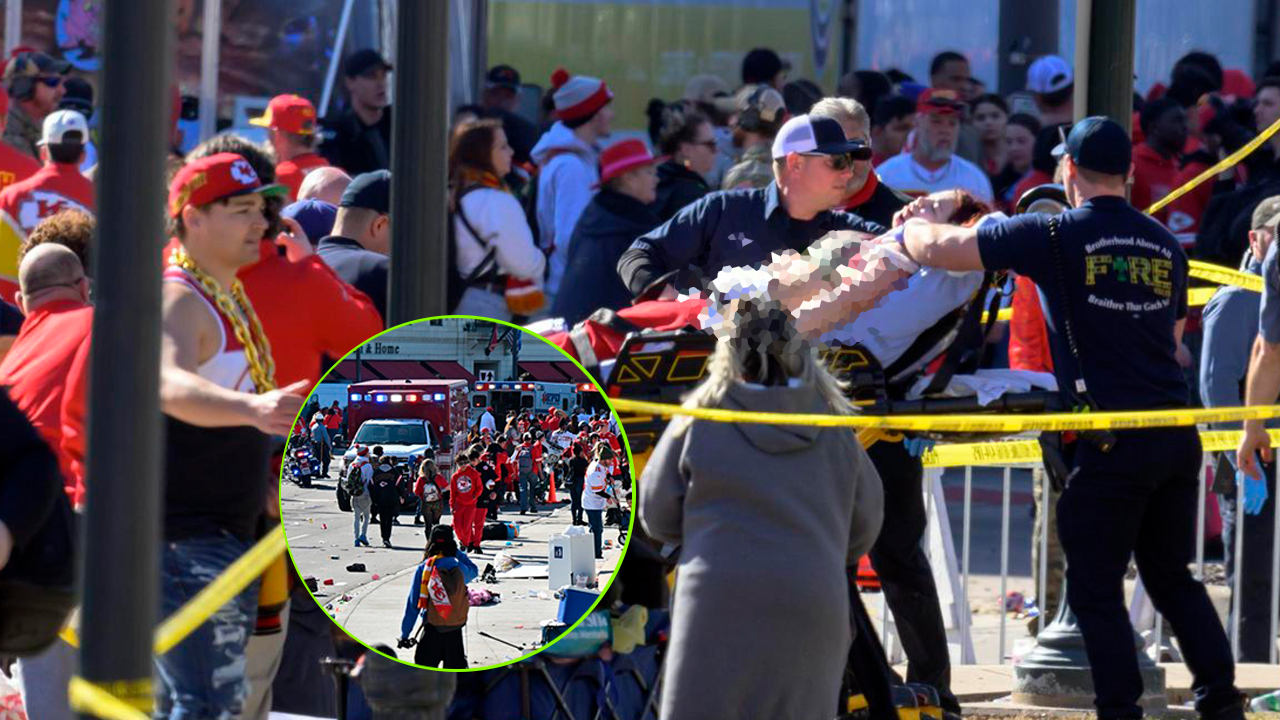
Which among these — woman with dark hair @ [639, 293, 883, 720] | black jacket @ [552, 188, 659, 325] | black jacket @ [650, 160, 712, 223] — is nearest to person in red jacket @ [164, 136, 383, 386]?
woman with dark hair @ [639, 293, 883, 720]

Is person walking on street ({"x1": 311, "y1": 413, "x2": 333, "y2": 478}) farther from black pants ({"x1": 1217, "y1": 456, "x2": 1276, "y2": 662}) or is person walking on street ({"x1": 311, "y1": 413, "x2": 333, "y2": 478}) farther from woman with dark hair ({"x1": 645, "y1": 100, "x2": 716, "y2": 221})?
woman with dark hair ({"x1": 645, "y1": 100, "x2": 716, "y2": 221})

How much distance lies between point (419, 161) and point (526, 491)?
32.9 inches

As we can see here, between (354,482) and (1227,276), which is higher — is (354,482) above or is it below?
below

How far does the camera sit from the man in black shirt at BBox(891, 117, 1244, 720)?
586cm

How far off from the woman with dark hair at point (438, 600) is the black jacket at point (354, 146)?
6.32m

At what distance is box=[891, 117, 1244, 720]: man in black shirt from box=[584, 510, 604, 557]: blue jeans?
46.9 inches

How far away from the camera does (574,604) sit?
5.36m

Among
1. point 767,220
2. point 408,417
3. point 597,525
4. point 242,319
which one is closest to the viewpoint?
point 408,417

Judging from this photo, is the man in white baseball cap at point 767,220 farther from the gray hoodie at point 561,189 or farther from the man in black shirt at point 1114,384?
the gray hoodie at point 561,189

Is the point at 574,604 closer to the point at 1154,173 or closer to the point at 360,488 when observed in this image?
the point at 360,488

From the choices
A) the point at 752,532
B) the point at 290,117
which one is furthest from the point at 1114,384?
the point at 290,117

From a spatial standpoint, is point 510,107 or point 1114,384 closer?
point 1114,384

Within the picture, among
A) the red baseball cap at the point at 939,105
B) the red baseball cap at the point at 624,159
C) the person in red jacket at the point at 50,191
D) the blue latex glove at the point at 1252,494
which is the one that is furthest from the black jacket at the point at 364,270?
the red baseball cap at the point at 939,105

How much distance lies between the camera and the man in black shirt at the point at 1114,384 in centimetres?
586
